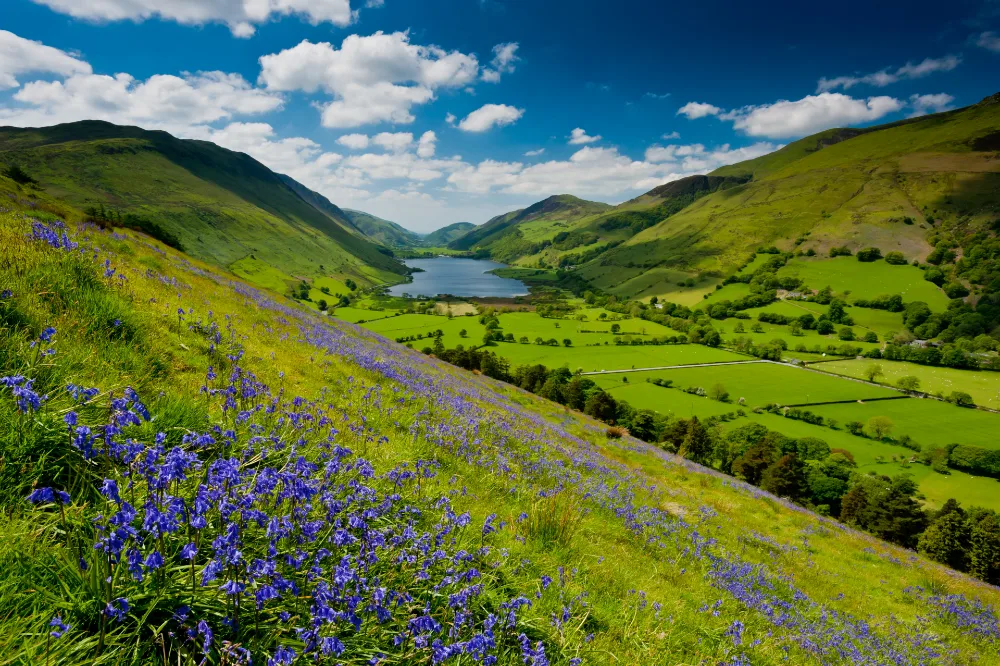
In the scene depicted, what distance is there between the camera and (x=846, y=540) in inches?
719

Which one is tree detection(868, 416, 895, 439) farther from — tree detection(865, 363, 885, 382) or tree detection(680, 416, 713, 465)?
tree detection(680, 416, 713, 465)

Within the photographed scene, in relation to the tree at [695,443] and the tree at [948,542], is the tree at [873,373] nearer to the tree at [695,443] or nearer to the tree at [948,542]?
the tree at [695,443]

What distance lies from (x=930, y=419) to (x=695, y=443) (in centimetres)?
7023

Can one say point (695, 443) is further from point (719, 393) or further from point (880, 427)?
point (880, 427)

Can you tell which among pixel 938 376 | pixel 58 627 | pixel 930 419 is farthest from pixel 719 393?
pixel 58 627

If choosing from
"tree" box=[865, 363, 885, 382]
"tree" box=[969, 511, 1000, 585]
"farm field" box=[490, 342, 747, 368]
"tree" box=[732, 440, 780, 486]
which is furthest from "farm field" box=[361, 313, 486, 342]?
"tree" box=[865, 363, 885, 382]

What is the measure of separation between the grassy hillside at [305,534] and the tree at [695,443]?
59541 millimetres

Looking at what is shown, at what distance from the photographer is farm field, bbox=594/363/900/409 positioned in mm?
102938

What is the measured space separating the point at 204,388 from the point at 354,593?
3.96 metres

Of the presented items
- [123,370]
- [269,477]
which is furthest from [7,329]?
[269,477]

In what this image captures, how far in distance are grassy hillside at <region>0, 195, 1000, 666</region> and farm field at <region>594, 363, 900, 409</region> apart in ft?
332

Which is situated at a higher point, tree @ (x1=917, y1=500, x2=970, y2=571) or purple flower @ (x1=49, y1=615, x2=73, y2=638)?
purple flower @ (x1=49, y1=615, x2=73, y2=638)

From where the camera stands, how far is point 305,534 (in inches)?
124

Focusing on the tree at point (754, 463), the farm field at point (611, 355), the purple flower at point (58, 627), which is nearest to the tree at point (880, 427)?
the tree at point (754, 463)
